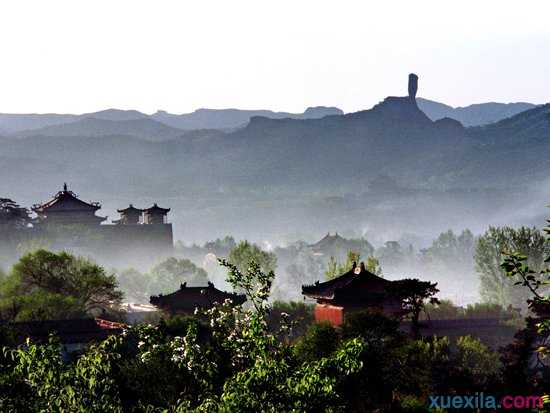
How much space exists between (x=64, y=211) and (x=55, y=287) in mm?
86341

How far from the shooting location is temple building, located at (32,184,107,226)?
6880 inches

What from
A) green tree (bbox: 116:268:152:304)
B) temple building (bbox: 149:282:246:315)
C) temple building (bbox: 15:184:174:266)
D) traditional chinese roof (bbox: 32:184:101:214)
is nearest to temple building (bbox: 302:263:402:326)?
temple building (bbox: 149:282:246:315)

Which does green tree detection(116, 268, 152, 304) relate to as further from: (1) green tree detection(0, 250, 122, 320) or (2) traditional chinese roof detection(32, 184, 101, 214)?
(1) green tree detection(0, 250, 122, 320)

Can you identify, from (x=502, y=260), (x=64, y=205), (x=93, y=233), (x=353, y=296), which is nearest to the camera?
(x=353, y=296)

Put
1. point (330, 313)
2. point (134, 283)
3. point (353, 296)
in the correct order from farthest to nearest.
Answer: point (134, 283)
point (330, 313)
point (353, 296)

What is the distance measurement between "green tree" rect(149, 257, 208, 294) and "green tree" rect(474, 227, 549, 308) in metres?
42.2

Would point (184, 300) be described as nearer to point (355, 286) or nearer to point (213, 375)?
point (355, 286)

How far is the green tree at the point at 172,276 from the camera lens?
566 feet

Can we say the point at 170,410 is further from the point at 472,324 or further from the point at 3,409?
the point at 472,324

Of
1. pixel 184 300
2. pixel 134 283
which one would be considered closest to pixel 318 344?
pixel 184 300

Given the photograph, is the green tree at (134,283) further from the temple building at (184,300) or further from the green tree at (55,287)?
the temple building at (184,300)

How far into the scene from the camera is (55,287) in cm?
9269

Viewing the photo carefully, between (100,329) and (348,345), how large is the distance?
48.3 m

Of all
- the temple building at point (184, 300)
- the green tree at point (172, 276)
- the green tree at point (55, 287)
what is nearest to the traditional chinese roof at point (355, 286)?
the temple building at point (184, 300)
